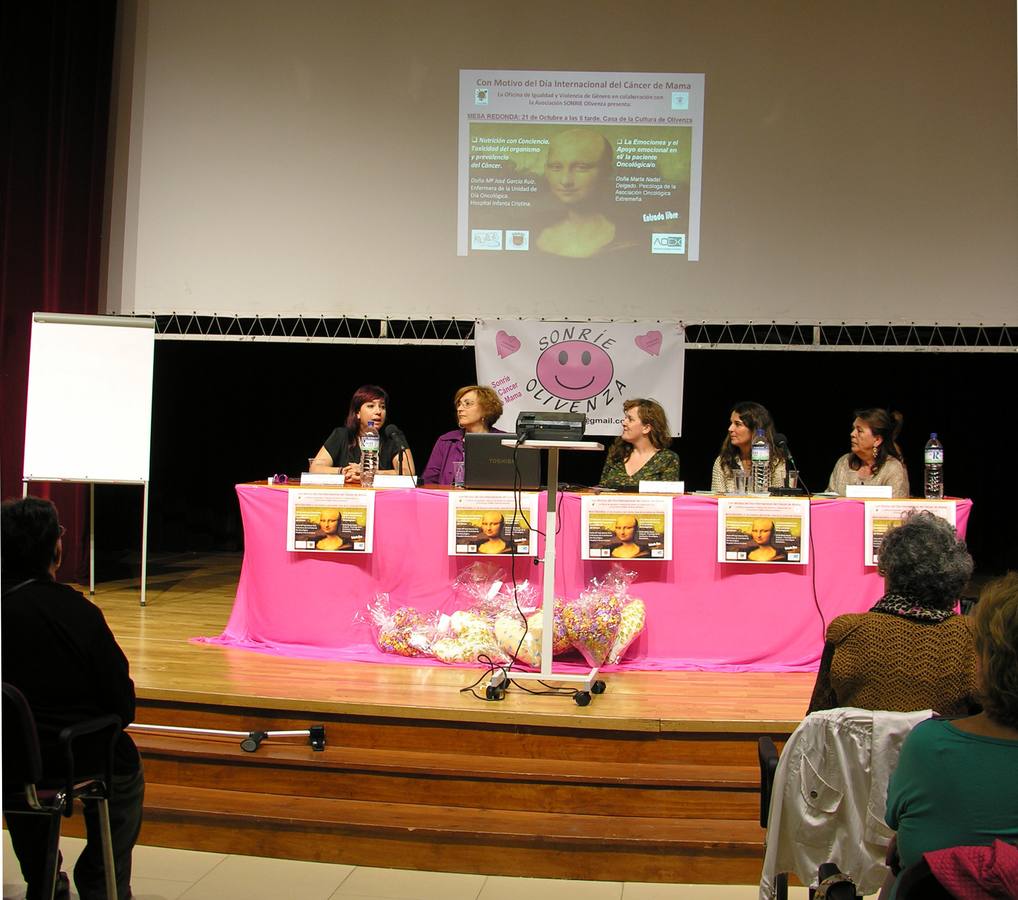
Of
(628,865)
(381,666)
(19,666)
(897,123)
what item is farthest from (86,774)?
(897,123)

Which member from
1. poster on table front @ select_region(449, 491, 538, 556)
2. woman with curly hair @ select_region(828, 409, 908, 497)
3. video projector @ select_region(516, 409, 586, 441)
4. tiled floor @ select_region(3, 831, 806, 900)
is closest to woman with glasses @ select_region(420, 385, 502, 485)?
poster on table front @ select_region(449, 491, 538, 556)

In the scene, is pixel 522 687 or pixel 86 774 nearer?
pixel 86 774

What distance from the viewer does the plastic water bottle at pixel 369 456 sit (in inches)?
169

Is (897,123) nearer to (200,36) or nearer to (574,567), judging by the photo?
(574,567)

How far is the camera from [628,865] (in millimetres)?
2854

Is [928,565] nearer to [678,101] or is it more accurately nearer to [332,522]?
[332,522]

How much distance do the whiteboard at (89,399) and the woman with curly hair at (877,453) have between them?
355 centimetres

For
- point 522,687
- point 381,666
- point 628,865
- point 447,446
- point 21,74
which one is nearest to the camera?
point 628,865

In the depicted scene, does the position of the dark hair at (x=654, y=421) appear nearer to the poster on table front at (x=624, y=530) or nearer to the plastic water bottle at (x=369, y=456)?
the poster on table front at (x=624, y=530)

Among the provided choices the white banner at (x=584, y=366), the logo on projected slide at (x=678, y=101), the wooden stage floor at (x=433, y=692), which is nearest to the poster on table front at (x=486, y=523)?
the wooden stage floor at (x=433, y=692)

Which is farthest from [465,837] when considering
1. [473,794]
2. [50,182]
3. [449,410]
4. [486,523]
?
[50,182]

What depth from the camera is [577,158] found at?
589cm

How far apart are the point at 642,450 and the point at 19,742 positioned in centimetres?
315

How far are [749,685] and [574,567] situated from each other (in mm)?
837
